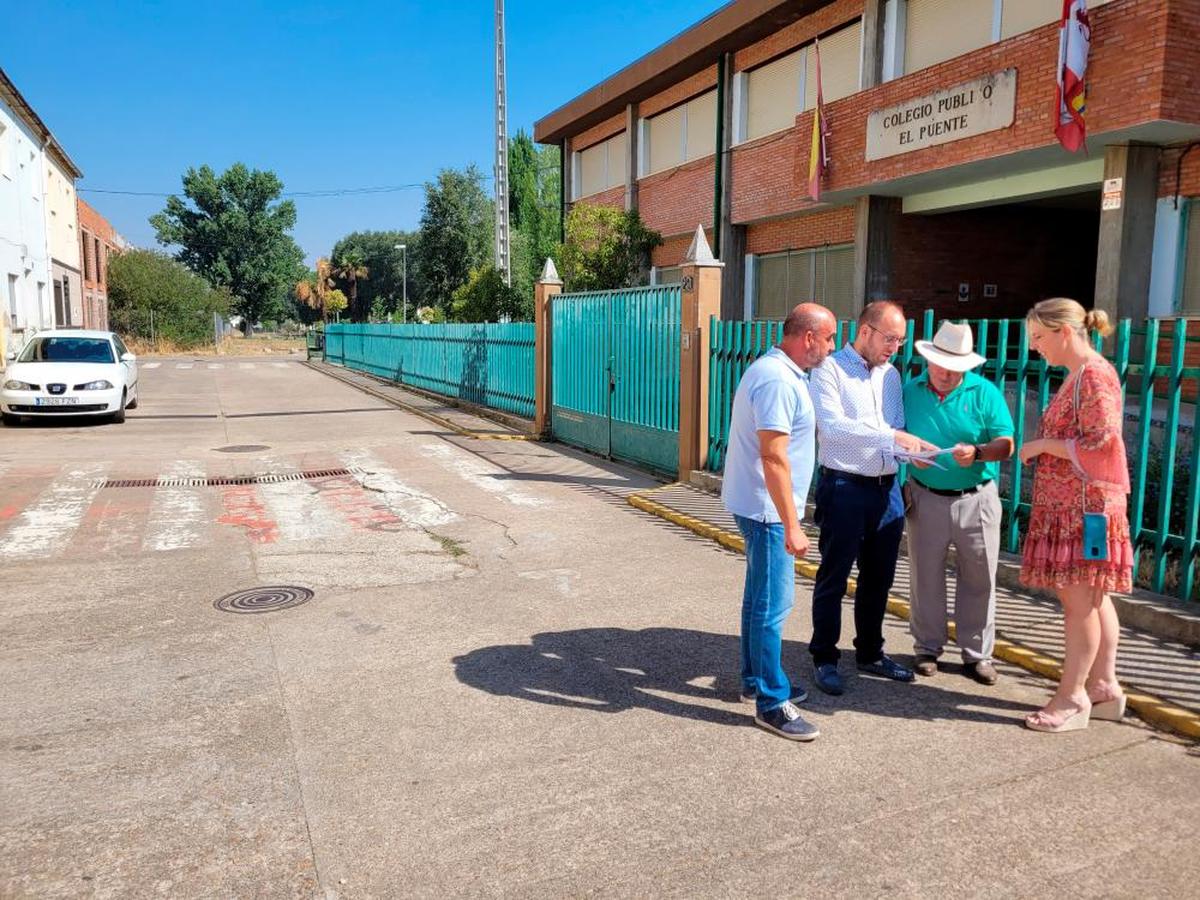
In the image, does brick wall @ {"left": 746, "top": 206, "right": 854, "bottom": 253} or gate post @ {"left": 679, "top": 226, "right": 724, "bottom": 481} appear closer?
gate post @ {"left": 679, "top": 226, "right": 724, "bottom": 481}

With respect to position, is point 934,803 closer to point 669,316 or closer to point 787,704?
point 787,704

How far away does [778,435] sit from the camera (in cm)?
369

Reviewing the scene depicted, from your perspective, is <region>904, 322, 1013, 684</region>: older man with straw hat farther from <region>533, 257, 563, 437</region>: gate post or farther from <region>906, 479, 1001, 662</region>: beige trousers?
<region>533, 257, 563, 437</region>: gate post

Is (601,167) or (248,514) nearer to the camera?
(248,514)

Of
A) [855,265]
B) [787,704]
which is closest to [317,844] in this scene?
[787,704]

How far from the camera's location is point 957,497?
4.41m

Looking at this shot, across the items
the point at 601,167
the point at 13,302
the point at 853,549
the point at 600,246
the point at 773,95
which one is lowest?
the point at 853,549

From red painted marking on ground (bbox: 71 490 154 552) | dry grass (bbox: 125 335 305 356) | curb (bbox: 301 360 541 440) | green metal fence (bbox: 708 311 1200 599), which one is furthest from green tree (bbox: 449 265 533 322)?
dry grass (bbox: 125 335 305 356)

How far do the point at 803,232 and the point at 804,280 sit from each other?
0.98 m

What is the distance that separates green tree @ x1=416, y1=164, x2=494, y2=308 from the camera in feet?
157

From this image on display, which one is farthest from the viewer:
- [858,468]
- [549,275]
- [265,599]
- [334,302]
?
[334,302]

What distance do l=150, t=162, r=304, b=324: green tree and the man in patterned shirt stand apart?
251 ft

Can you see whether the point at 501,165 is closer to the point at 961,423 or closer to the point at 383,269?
the point at 961,423

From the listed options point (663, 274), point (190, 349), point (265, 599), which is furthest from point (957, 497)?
point (190, 349)
